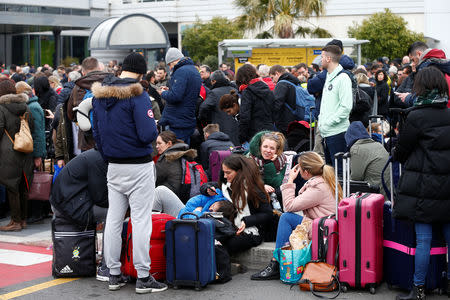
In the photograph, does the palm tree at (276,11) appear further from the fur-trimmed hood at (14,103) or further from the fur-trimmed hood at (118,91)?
the fur-trimmed hood at (118,91)

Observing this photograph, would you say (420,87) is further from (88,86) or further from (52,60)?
(52,60)

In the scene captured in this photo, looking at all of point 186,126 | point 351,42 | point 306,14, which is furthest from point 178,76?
point 306,14

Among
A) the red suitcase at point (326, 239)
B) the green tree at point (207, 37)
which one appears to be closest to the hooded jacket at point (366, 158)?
the red suitcase at point (326, 239)

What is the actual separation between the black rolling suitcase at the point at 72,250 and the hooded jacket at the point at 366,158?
2.94m

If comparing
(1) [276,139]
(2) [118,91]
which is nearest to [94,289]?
(2) [118,91]

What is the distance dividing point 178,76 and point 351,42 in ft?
38.2

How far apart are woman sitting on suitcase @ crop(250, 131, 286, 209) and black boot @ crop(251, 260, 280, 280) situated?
1174mm

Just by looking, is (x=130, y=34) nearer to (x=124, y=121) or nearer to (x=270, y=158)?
(x=270, y=158)

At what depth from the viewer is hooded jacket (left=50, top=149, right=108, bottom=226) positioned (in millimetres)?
6910

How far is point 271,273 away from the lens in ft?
21.9

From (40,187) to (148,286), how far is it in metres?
4.05

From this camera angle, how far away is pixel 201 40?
165 ft

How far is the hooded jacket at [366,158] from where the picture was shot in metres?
7.41

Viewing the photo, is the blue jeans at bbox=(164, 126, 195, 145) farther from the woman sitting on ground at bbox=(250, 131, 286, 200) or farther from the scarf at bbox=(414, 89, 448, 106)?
the scarf at bbox=(414, 89, 448, 106)
